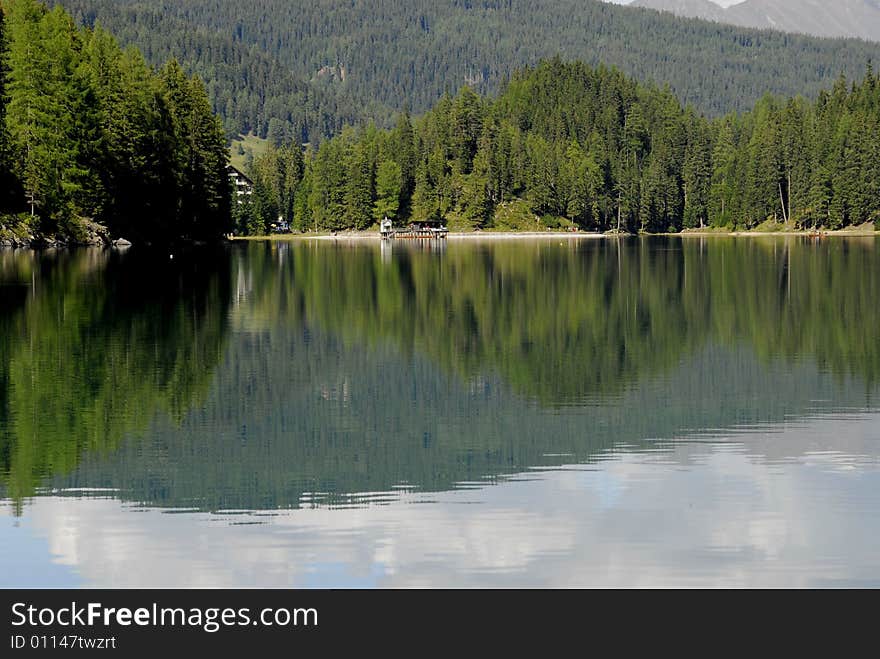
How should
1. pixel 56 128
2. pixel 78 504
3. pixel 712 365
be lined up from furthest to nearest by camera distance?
pixel 56 128 < pixel 712 365 < pixel 78 504

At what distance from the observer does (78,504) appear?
16484 mm

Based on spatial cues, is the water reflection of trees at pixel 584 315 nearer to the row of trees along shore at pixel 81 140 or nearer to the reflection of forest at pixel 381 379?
the reflection of forest at pixel 381 379

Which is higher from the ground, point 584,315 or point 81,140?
point 81,140

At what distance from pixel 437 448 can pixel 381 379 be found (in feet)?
26.0

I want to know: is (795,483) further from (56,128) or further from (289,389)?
(56,128)

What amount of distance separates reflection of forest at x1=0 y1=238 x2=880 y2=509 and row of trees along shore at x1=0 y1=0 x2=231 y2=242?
38.9 metres

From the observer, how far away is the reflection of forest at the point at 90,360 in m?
20.4

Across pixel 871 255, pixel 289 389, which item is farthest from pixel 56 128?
pixel 289 389

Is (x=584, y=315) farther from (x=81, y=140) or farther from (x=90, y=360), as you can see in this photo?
(x=81, y=140)

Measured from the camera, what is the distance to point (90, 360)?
30.0 metres

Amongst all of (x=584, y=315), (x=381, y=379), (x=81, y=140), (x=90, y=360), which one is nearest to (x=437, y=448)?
(x=381, y=379)

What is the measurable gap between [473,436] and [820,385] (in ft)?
32.9

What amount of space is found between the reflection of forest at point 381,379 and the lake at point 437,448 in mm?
99
